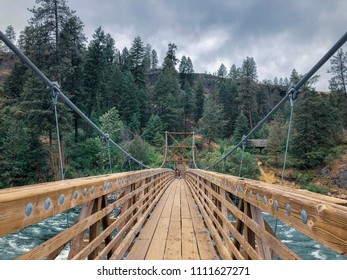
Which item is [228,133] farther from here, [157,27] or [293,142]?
[157,27]

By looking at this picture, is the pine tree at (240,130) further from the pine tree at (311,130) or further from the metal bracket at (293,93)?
the metal bracket at (293,93)

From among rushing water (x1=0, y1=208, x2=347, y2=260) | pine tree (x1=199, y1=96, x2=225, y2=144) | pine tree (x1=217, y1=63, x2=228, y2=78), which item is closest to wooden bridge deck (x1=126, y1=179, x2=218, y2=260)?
rushing water (x1=0, y1=208, x2=347, y2=260)

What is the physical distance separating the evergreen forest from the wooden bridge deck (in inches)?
103

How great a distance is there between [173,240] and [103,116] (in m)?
24.4

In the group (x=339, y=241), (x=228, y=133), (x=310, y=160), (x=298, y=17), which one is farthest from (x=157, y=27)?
(x=228, y=133)

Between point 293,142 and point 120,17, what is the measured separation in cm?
2486

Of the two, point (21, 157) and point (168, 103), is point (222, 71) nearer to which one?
point (168, 103)

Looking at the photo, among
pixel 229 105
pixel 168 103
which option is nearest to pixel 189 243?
pixel 168 103

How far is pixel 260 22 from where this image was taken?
5016 millimetres

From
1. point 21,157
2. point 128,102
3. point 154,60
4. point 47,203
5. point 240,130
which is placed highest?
point 154,60

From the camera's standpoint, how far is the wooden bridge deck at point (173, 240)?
91.4 inches

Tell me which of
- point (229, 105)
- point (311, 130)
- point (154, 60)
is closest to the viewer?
point (311, 130)

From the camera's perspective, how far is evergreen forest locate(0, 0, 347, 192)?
1736 cm

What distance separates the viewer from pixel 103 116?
25906 millimetres
